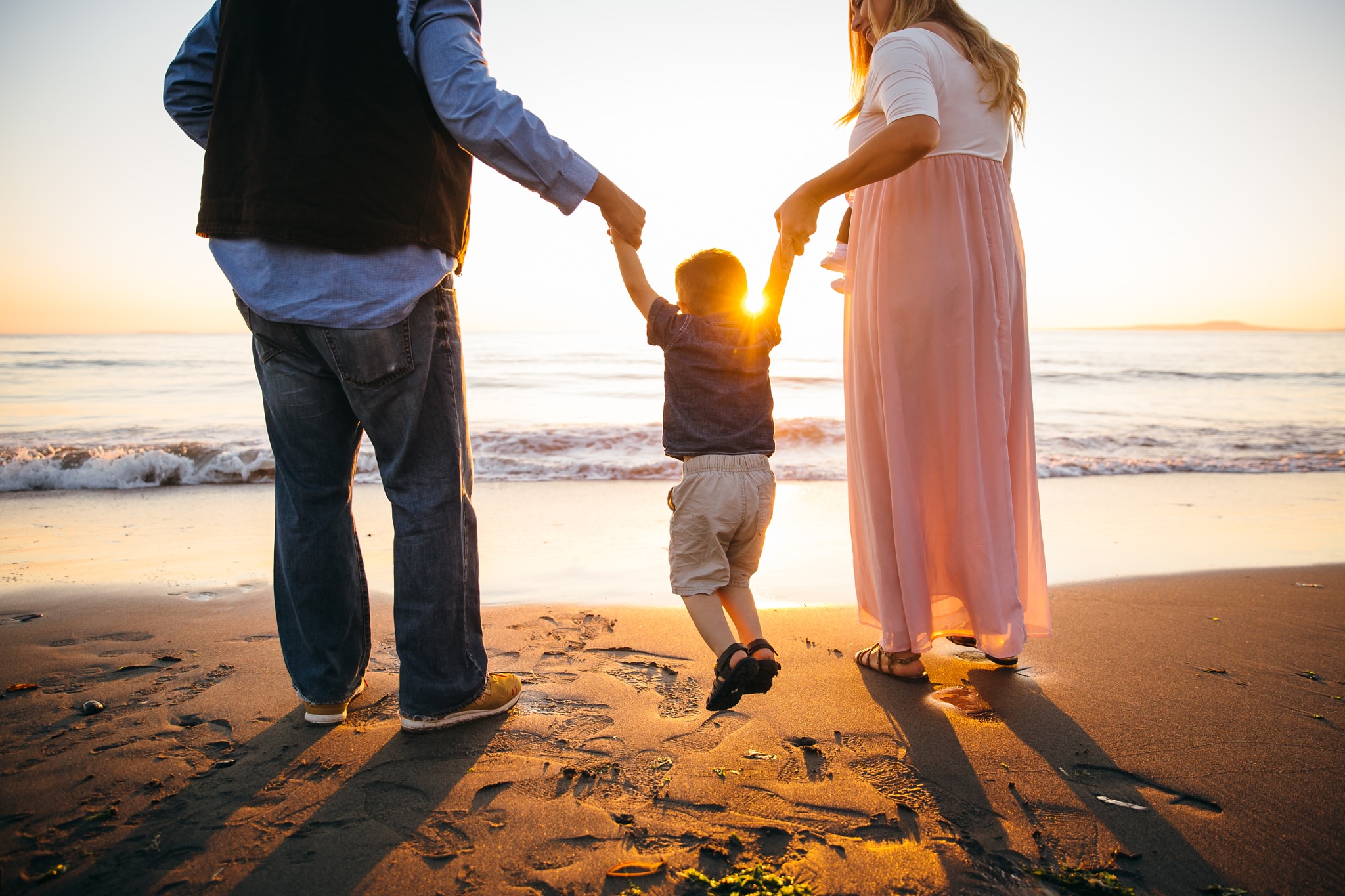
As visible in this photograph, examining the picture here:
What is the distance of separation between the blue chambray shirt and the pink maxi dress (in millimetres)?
1113

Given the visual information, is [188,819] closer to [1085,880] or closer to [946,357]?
[1085,880]

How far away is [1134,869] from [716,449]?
53.7 inches

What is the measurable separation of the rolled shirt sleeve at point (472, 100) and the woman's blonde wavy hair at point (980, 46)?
1133 millimetres

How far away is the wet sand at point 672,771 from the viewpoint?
1.48 metres

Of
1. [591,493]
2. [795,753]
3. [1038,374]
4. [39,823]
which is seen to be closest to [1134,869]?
[795,753]

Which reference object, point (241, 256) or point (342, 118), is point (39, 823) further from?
point (342, 118)

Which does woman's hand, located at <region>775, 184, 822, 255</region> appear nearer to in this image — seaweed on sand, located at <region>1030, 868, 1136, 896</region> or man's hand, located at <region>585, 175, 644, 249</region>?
man's hand, located at <region>585, 175, 644, 249</region>

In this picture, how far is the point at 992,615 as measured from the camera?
2.28m

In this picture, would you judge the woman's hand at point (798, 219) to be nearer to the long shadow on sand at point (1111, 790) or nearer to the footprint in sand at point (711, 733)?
the footprint in sand at point (711, 733)

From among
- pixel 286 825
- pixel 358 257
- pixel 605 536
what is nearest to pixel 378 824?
pixel 286 825

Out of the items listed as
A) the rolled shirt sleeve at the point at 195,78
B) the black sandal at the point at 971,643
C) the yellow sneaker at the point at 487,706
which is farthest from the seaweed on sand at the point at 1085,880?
the rolled shirt sleeve at the point at 195,78

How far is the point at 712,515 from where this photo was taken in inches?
86.0

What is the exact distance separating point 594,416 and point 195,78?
1054 cm

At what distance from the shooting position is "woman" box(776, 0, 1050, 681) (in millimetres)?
2285
